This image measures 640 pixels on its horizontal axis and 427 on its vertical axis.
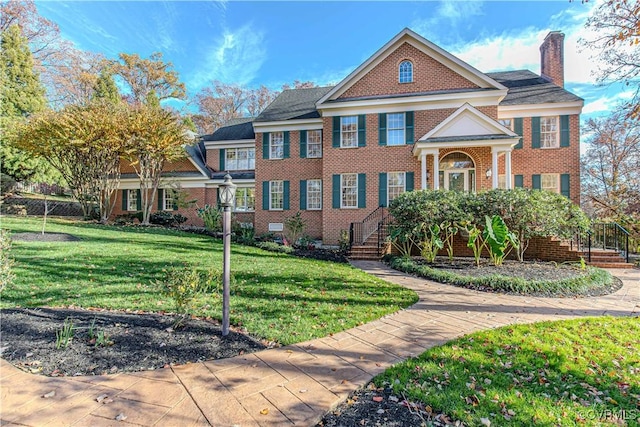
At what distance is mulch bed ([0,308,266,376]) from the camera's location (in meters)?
2.86

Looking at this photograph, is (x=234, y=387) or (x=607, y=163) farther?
(x=607, y=163)

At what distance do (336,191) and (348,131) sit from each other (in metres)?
2.90

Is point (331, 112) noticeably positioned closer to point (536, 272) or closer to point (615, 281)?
point (536, 272)

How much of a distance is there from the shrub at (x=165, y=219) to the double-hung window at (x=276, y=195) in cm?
599

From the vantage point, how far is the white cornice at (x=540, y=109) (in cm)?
1281

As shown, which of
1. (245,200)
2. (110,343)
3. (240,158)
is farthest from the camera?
(240,158)

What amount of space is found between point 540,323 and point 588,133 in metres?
19.4

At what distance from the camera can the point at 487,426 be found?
214 centimetres

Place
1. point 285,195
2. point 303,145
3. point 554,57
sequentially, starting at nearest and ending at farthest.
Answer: point 554,57 < point 303,145 < point 285,195

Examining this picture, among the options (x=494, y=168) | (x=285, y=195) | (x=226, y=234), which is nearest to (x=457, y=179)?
(x=494, y=168)

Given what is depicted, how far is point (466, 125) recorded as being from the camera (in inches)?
474

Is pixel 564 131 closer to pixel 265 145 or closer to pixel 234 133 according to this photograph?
pixel 265 145

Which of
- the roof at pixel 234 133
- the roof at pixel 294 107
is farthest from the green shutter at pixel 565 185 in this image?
the roof at pixel 234 133

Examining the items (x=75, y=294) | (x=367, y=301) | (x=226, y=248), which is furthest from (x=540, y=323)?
(x=75, y=294)
